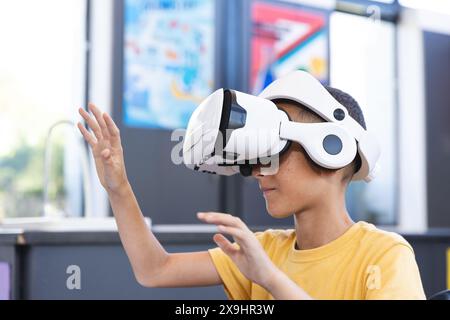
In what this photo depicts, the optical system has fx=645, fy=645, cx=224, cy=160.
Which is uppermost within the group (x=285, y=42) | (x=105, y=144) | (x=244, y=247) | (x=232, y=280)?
(x=285, y=42)

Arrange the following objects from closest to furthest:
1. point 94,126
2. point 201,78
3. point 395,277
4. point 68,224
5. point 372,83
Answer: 1. point 395,277
2. point 94,126
3. point 68,224
4. point 201,78
5. point 372,83

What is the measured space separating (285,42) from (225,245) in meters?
3.35

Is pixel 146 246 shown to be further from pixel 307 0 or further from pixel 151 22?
pixel 307 0

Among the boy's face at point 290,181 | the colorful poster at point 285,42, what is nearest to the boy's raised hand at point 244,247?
the boy's face at point 290,181

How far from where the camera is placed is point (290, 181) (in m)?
0.98

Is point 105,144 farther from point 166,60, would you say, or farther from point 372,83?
point 372,83

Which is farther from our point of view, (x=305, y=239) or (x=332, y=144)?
(x=305, y=239)

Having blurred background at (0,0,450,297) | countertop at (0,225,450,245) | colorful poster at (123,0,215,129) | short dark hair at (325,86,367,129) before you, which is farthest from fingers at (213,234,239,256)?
colorful poster at (123,0,215,129)

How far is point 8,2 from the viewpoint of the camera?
11.3 ft

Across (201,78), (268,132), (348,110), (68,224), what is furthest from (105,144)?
(201,78)

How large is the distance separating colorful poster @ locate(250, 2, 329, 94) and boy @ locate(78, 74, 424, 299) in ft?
9.01

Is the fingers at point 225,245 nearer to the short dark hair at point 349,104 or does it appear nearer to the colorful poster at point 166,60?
the short dark hair at point 349,104

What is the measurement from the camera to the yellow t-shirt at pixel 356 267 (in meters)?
0.86

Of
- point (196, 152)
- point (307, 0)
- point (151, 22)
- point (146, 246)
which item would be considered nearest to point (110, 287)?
point (146, 246)
